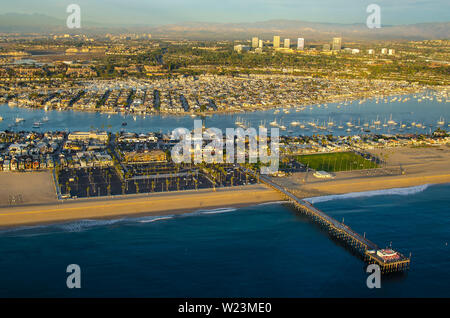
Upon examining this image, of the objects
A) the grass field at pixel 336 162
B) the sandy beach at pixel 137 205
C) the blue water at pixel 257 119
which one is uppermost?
the blue water at pixel 257 119

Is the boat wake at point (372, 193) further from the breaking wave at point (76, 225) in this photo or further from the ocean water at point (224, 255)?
the breaking wave at point (76, 225)

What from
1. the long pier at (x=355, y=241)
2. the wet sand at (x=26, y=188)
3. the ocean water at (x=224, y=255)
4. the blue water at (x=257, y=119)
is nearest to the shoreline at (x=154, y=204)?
the ocean water at (x=224, y=255)

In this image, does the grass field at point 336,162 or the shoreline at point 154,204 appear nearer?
the shoreline at point 154,204

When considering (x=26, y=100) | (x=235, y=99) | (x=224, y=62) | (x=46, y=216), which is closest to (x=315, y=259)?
(x=46, y=216)

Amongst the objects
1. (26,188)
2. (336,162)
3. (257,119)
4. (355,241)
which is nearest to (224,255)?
(355,241)

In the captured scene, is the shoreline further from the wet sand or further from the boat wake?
the wet sand

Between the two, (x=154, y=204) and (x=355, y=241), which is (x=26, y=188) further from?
(x=355, y=241)
